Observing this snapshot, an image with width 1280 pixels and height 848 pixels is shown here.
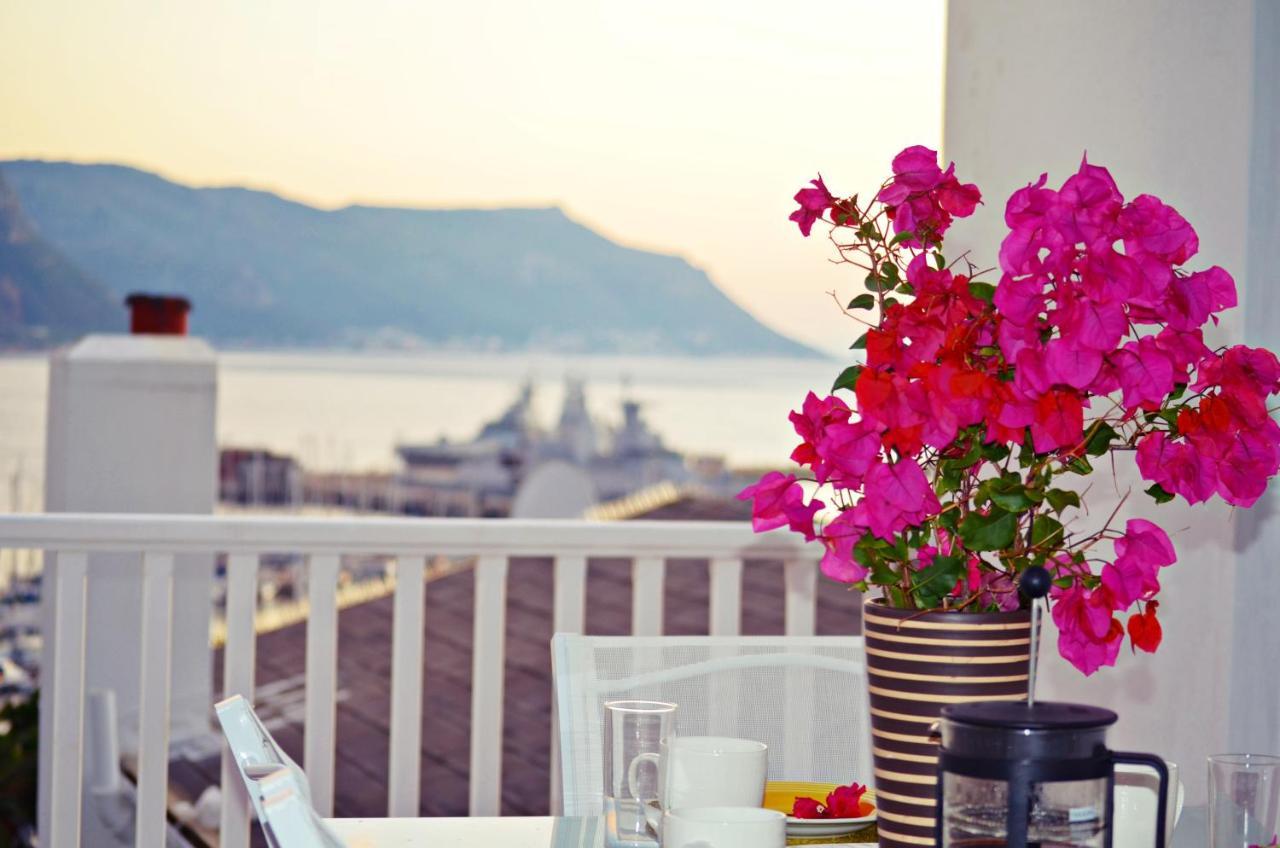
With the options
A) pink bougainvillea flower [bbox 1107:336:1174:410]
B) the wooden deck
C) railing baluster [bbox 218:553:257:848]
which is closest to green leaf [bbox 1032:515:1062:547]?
pink bougainvillea flower [bbox 1107:336:1174:410]

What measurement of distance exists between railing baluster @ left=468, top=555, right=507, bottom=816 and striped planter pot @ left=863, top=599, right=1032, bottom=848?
1563mm

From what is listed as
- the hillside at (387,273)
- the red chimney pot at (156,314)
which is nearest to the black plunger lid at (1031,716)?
the red chimney pot at (156,314)

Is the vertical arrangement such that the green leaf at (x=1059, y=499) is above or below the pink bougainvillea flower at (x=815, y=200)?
below

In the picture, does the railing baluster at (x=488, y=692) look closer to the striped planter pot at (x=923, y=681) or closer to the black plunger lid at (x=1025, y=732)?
the striped planter pot at (x=923, y=681)

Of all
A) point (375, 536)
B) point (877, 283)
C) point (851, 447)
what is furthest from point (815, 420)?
point (375, 536)

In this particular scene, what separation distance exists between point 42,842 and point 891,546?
2177 millimetres

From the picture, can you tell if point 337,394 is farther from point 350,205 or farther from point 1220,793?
point 1220,793

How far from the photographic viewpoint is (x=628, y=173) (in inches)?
256

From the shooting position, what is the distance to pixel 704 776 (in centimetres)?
110

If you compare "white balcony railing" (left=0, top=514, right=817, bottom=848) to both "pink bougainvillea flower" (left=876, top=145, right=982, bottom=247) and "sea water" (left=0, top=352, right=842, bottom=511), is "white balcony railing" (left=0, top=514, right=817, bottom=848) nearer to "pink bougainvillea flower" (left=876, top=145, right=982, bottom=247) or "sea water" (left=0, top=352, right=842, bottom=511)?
"pink bougainvillea flower" (left=876, top=145, right=982, bottom=247)

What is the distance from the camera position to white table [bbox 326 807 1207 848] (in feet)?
4.19

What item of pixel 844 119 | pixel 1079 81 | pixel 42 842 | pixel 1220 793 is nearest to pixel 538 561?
pixel 844 119

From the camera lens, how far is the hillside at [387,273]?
6551 mm

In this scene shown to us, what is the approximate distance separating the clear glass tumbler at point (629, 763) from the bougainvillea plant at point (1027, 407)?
20cm
